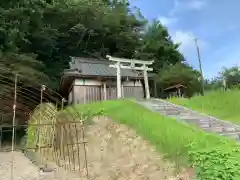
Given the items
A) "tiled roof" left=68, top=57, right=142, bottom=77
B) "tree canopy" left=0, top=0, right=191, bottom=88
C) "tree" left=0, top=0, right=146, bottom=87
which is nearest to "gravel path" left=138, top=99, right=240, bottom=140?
"tiled roof" left=68, top=57, right=142, bottom=77

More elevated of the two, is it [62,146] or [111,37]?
[111,37]

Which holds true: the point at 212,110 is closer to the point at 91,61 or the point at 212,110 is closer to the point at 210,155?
the point at 210,155

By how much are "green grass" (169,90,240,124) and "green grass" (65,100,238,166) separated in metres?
4.01

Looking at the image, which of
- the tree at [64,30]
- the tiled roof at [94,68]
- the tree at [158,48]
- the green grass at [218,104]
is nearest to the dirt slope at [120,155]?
the green grass at [218,104]

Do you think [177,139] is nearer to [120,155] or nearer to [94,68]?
[120,155]

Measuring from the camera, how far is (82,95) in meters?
17.5

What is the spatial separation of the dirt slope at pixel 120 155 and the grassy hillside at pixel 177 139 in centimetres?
26

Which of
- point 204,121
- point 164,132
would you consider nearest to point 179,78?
point 204,121

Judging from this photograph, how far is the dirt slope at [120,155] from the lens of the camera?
6.66 metres

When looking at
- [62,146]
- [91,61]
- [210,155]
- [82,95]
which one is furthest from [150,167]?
[91,61]

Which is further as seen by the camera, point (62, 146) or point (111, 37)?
point (111, 37)

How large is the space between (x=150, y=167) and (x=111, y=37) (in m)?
22.7

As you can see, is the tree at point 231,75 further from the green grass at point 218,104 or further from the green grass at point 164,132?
the green grass at point 164,132

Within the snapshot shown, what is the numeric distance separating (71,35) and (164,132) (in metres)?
21.6
